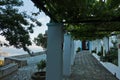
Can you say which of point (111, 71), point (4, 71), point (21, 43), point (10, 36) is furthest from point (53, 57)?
point (111, 71)

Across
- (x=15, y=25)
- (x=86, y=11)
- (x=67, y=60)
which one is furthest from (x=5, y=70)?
(x=86, y=11)

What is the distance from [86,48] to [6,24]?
31.3 metres

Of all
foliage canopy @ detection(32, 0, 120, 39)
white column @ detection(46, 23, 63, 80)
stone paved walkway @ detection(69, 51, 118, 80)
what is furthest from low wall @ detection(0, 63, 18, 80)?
foliage canopy @ detection(32, 0, 120, 39)

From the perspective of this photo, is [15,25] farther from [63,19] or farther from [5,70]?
[5,70]

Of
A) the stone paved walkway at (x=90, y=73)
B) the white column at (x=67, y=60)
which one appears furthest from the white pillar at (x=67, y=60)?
the stone paved walkway at (x=90, y=73)

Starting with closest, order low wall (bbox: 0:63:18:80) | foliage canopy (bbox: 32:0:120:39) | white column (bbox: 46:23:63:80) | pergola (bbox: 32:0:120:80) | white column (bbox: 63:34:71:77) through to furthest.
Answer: foliage canopy (bbox: 32:0:120:39), pergola (bbox: 32:0:120:80), white column (bbox: 46:23:63:80), low wall (bbox: 0:63:18:80), white column (bbox: 63:34:71:77)

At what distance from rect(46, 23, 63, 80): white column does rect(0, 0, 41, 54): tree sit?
2.24ft

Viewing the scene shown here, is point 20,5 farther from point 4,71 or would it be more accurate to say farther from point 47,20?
point 4,71

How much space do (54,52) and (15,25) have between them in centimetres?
151

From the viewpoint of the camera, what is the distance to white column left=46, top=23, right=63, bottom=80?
6.09 m

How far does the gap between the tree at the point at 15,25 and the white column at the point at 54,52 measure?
0.68 m

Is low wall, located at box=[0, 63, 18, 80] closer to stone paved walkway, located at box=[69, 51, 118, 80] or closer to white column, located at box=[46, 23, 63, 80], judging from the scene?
stone paved walkway, located at box=[69, 51, 118, 80]

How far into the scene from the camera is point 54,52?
6.14 m

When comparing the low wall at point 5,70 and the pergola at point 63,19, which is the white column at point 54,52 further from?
the low wall at point 5,70
